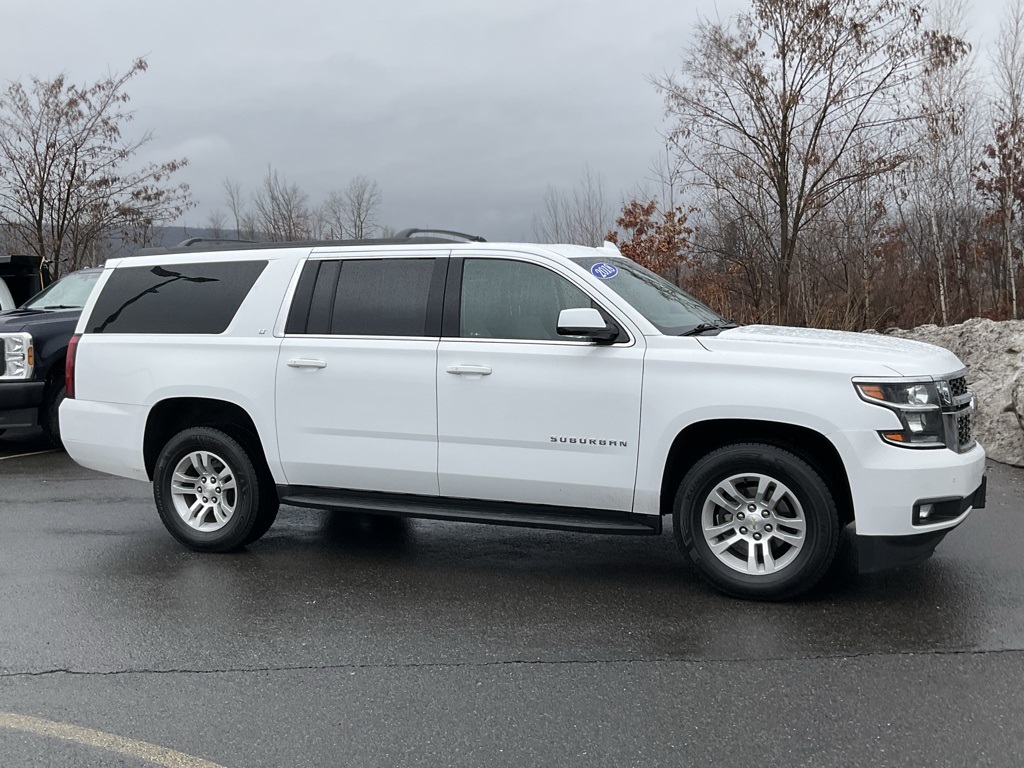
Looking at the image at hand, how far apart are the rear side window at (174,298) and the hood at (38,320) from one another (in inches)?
165

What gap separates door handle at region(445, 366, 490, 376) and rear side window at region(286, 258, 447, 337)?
0.91ft

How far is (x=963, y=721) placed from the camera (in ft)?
12.1

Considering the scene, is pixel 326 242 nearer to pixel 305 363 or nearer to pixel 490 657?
pixel 305 363

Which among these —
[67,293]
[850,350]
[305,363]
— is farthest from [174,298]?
[67,293]

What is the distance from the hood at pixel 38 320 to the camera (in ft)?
33.9

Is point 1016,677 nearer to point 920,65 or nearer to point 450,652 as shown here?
point 450,652

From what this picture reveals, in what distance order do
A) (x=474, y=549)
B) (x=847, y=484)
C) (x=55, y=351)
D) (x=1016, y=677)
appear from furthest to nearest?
1. (x=55, y=351)
2. (x=474, y=549)
3. (x=847, y=484)
4. (x=1016, y=677)

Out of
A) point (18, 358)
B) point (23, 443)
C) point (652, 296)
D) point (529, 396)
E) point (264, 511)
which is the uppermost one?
point (652, 296)

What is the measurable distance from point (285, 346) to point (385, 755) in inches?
122

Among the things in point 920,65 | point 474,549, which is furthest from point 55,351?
point 920,65

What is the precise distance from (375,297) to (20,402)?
6.12 meters

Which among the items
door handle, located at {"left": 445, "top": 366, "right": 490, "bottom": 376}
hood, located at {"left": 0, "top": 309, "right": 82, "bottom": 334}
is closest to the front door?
door handle, located at {"left": 445, "top": 366, "right": 490, "bottom": 376}

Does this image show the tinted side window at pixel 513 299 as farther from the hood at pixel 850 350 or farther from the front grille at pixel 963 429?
the front grille at pixel 963 429

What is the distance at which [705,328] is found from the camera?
568 centimetres
